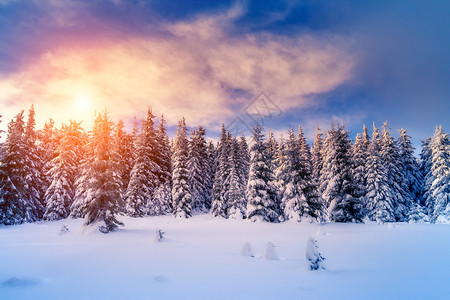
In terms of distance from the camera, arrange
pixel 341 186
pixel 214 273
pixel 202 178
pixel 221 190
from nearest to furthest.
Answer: pixel 214 273
pixel 341 186
pixel 221 190
pixel 202 178

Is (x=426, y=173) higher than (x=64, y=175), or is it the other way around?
(x=426, y=173)

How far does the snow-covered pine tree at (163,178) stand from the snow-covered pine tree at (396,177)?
33177 mm

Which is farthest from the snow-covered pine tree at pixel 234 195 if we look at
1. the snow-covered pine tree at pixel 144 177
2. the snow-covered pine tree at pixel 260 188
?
the snow-covered pine tree at pixel 144 177

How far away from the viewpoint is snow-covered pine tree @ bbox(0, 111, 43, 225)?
23.8 metres

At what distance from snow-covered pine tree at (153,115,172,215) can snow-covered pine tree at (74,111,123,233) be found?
15.8 meters

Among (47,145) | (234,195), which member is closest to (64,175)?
(47,145)

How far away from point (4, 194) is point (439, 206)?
53.2m

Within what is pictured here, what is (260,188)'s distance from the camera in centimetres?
2467

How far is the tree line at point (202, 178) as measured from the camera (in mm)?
20938

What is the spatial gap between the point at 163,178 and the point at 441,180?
4057 cm

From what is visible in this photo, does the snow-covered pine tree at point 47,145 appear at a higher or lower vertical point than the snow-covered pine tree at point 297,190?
higher

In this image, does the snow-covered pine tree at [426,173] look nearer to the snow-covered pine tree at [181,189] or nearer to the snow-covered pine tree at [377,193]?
the snow-covered pine tree at [377,193]

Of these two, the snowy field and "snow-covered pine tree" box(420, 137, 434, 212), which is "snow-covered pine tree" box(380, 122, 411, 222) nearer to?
"snow-covered pine tree" box(420, 137, 434, 212)

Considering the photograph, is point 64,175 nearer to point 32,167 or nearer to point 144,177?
point 32,167
